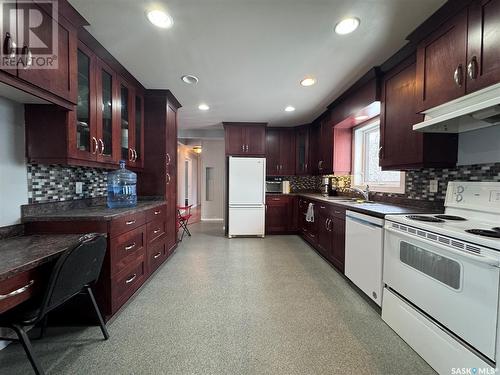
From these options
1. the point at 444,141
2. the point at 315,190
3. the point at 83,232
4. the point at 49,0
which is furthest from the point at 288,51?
the point at 315,190

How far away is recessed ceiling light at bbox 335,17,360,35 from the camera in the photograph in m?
1.61

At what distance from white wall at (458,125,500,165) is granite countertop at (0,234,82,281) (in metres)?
2.84

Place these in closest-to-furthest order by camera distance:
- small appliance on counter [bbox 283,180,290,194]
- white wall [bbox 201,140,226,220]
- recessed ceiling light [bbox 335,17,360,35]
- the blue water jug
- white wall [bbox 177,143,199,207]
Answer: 1. recessed ceiling light [bbox 335,17,360,35]
2. the blue water jug
3. small appliance on counter [bbox 283,180,290,194]
4. white wall [bbox 201,140,226,220]
5. white wall [bbox 177,143,199,207]

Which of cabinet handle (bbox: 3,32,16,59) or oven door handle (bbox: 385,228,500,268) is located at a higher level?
cabinet handle (bbox: 3,32,16,59)

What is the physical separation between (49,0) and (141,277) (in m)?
2.25

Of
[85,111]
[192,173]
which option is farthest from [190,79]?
[192,173]

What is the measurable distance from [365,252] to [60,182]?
110 inches

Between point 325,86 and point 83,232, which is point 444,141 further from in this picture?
point 83,232

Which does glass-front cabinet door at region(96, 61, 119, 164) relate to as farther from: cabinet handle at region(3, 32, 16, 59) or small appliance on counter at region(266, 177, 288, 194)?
small appliance on counter at region(266, 177, 288, 194)

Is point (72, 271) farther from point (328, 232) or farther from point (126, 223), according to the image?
point (328, 232)

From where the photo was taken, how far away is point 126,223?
73.6 inches

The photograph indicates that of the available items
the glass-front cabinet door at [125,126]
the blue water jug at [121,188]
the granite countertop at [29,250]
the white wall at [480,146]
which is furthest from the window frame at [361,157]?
the granite countertop at [29,250]

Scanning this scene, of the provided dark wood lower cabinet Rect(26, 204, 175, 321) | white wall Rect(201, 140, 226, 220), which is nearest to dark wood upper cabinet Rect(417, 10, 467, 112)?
dark wood lower cabinet Rect(26, 204, 175, 321)

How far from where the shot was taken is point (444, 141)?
5.96 feet
